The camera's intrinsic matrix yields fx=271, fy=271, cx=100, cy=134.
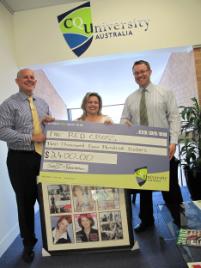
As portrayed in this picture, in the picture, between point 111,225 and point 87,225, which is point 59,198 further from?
point 111,225

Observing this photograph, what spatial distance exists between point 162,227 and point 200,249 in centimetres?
106

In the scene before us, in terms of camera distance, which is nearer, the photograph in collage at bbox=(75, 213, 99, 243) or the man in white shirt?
the photograph in collage at bbox=(75, 213, 99, 243)

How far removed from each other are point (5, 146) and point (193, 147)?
88.2 inches

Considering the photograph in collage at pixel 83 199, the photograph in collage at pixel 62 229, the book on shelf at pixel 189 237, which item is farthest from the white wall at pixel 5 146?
the book on shelf at pixel 189 237

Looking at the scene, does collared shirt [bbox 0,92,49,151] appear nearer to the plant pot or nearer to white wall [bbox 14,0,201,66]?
white wall [bbox 14,0,201,66]

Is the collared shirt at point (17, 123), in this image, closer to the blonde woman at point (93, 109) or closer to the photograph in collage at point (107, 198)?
the blonde woman at point (93, 109)

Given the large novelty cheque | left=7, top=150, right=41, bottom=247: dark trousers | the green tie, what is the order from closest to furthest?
the large novelty cheque → left=7, top=150, right=41, bottom=247: dark trousers → the green tie

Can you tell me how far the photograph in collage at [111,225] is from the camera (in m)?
2.22

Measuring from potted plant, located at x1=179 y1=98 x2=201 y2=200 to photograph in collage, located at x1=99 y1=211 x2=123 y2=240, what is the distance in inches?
57.9

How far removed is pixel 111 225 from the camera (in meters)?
2.22

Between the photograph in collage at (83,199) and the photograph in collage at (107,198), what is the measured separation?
2.1 inches

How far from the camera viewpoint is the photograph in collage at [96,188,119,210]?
7.26 ft

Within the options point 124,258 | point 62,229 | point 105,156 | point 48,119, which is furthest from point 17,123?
point 124,258

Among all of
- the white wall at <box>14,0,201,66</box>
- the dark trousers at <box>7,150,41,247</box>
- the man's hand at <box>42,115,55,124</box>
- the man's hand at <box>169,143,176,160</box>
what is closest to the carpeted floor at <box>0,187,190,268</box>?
the dark trousers at <box>7,150,41,247</box>
